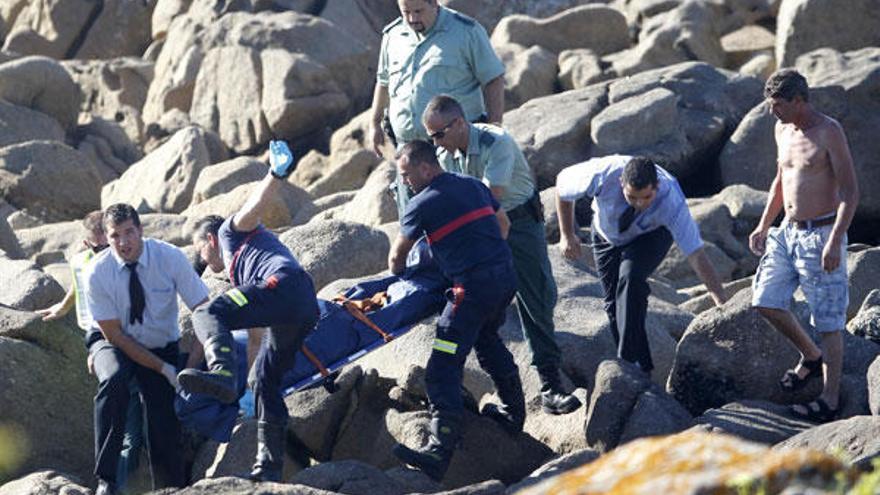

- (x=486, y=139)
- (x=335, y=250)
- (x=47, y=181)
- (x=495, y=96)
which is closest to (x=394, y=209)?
(x=335, y=250)

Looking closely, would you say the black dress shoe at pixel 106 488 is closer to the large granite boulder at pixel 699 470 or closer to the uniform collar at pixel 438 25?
the uniform collar at pixel 438 25

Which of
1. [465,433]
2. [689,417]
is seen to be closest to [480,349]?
[465,433]

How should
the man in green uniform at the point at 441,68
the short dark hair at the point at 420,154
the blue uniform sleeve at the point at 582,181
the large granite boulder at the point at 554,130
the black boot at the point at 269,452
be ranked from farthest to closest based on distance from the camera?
the large granite boulder at the point at 554,130 → the man in green uniform at the point at 441,68 → the blue uniform sleeve at the point at 582,181 → the short dark hair at the point at 420,154 → the black boot at the point at 269,452

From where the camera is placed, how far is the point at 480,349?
33.9 ft

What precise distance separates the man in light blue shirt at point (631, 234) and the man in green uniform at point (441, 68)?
0.86m

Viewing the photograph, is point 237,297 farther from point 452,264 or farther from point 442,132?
point 442,132

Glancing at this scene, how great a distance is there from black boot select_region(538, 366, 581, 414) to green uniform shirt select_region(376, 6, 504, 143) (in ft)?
5.66

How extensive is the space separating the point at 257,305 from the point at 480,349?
4.62 ft

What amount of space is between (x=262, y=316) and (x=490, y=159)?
5.51 ft

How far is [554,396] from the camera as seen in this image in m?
10.6

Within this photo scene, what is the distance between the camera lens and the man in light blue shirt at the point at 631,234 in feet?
34.6

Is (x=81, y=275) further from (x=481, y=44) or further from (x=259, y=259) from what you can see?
(x=481, y=44)

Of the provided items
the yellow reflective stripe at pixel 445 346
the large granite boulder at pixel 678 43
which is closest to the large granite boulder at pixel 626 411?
the yellow reflective stripe at pixel 445 346

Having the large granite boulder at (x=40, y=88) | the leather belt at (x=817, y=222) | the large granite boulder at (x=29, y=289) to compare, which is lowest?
the large granite boulder at (x=40, y=88)
